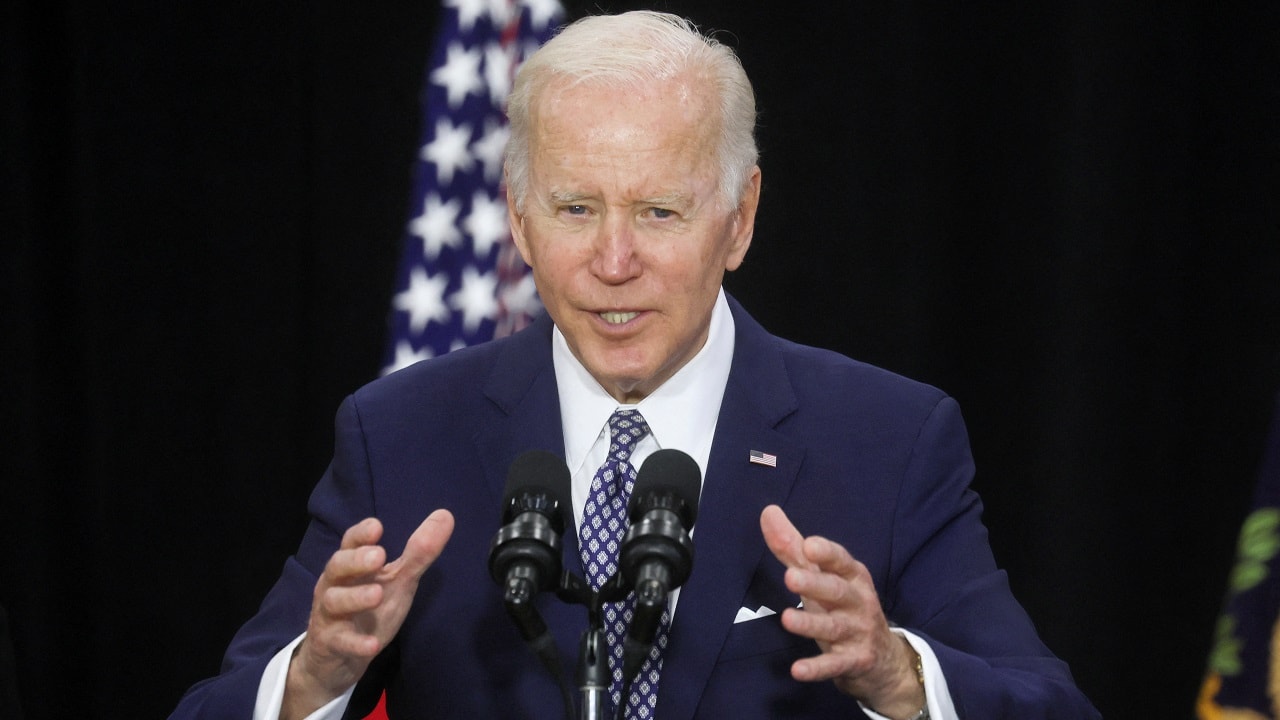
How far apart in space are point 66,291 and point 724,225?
2125 millimetres

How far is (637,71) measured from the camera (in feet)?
6.09

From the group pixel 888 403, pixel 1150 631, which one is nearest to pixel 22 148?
pixel 888 403

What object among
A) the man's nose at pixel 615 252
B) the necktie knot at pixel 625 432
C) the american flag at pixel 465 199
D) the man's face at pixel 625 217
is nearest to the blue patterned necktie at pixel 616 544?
the necktie knot at pixel 625 432

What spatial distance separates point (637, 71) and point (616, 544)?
632mm

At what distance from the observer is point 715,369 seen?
6.71 ft

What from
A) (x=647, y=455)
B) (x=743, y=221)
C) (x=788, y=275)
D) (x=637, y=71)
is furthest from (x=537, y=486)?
Result: (x=788, y=275)

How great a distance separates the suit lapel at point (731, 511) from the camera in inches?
71.7

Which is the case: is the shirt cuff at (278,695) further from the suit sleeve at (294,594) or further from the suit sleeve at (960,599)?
the suit sleeve at (960,599)

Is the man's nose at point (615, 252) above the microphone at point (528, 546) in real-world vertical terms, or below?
above

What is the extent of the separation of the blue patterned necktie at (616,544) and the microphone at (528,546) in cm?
41

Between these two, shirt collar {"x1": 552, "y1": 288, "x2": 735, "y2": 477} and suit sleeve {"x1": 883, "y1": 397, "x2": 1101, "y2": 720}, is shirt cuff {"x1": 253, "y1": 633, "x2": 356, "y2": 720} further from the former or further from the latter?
suit sleeve {"x1": 883, "y1": 397, "x2": 1101, "y2": 720}

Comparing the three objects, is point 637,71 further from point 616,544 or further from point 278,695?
point 278,695

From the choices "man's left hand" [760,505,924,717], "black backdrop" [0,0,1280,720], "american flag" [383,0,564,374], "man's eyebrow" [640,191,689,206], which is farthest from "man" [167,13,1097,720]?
"american flag" [383,0,564,374]

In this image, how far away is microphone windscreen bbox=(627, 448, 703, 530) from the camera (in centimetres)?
138
